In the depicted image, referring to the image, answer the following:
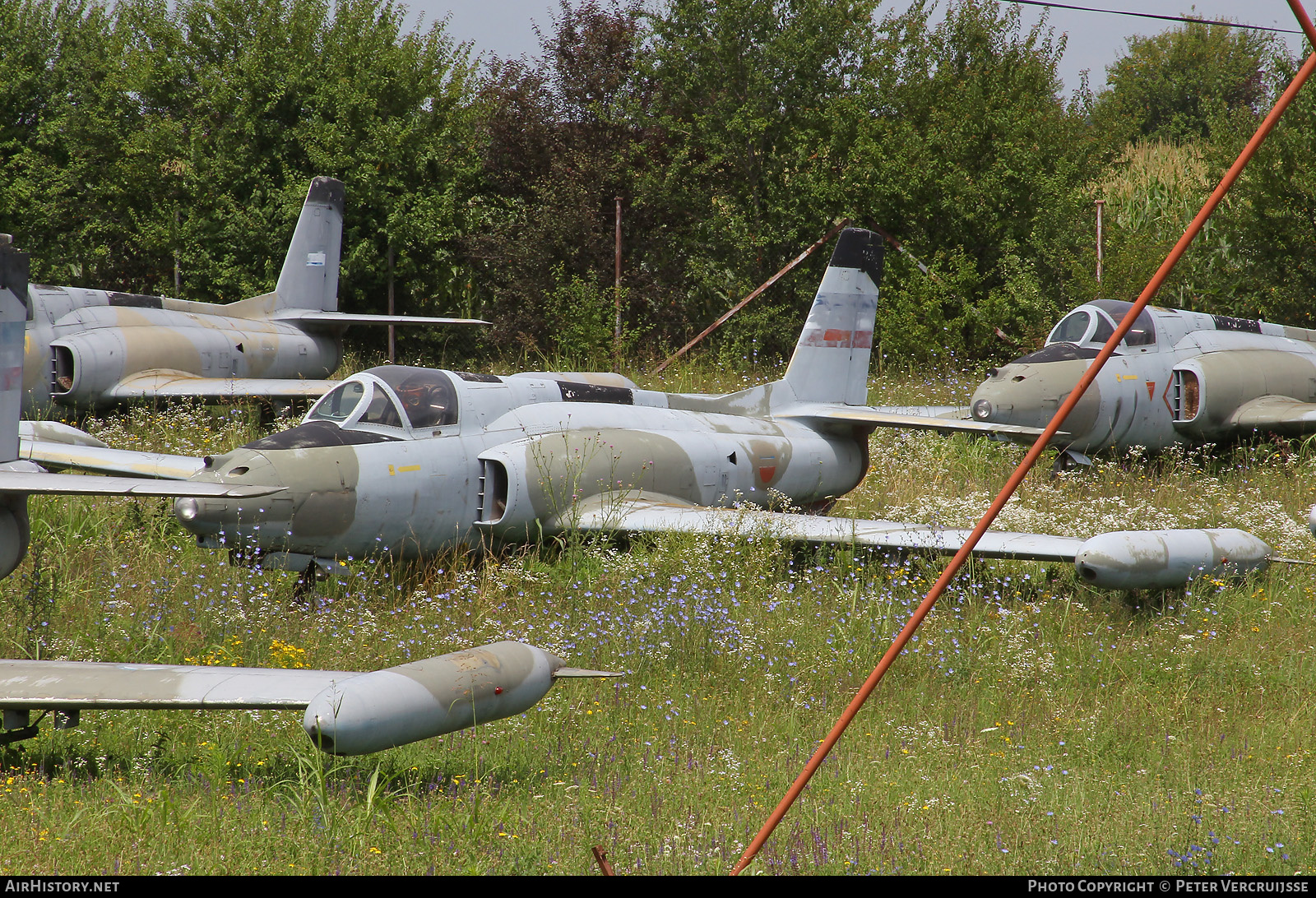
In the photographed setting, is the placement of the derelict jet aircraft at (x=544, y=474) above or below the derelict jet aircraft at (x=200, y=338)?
below

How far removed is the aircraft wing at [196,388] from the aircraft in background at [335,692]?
9.50m

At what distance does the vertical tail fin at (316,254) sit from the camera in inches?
699

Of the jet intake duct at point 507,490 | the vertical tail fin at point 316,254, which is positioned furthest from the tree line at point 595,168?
the jet intake duct at point 507,490

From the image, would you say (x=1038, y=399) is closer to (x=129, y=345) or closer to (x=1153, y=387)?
(x=1153, y=387)

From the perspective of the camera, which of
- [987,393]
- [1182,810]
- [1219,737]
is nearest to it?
[1182,810]

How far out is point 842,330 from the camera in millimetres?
11297

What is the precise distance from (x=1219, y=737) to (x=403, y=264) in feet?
64.9

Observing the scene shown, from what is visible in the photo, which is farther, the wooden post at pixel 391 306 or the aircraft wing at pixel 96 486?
the wooden post at pixel 391 306

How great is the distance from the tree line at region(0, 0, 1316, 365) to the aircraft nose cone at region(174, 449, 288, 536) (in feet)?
42.7

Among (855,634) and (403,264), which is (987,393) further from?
(403,264)

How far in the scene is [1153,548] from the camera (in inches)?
287

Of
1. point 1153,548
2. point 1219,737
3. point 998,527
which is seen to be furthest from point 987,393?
point 1219,737

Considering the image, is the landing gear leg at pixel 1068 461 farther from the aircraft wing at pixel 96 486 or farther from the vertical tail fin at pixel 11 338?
the vertical tail fin at pixel 11 338

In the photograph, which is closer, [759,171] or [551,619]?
[551,619]
